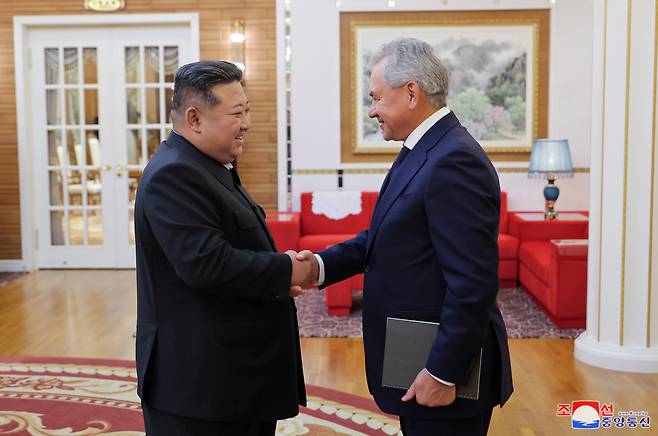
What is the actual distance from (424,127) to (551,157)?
5.56 meters

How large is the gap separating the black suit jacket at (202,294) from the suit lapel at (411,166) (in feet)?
0.89

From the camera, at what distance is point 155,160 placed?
1.97 meters

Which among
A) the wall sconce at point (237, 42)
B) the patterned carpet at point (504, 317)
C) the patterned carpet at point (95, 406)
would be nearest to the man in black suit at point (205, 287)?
the patterned carpet at point (95, 406)

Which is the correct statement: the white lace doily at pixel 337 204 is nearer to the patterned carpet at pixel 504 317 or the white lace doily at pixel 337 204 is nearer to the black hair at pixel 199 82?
the patterned carpet at pixel 504 317

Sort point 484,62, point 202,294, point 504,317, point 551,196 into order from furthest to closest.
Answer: point 484,62 < point 551,196 < point 504,317 < point 202,294

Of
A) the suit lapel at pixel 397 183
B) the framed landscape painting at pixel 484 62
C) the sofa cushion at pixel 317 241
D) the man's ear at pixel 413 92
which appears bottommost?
the sofa cushion at pixel 317 241

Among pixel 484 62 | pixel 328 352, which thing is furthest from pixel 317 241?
pixel 484 62

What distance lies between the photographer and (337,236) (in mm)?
7262

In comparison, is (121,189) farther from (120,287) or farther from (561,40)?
(561,40)

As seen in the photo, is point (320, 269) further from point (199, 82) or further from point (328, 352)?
point (328, 352)

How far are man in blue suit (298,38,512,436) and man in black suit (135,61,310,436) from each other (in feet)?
0.90

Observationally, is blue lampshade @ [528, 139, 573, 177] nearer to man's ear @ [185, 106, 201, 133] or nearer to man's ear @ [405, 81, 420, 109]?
man's ear @ [405, 81, 420, 109]

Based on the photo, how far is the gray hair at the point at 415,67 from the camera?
6.28ft

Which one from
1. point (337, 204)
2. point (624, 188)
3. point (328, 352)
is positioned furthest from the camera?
point (337, 204)
